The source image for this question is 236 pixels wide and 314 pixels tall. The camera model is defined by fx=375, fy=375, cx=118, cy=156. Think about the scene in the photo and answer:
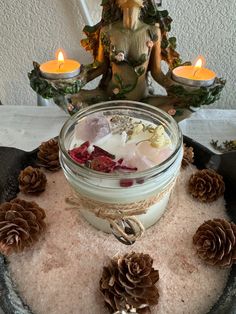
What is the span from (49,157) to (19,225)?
0.37 feet

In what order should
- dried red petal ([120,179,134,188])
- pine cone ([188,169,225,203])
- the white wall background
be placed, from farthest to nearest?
1. the white wall background
2. pine cone ([188,169,225,203])
3. dried red petal ([120,179,134,188])

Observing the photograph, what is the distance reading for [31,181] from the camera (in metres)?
0.42

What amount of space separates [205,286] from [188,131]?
360mm

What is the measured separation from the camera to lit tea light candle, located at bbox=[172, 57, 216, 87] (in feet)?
1.45

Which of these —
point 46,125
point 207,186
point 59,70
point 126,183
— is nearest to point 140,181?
point 126,183

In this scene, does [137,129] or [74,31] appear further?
[74,31]

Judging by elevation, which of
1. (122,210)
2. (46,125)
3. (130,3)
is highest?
(130,3)

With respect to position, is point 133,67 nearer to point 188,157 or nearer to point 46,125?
point 188,157

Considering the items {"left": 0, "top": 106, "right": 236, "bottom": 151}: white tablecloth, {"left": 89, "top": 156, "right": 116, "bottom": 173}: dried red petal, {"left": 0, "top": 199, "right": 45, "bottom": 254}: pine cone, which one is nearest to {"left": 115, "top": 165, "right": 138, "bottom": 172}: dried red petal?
{"left": 89, "top": 156, "right": 116, "bottom": 173}: dried red petal

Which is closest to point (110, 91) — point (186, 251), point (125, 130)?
point (125, 130)

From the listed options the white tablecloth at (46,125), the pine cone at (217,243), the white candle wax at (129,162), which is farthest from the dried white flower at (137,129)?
the white tablecloth at (46,125)

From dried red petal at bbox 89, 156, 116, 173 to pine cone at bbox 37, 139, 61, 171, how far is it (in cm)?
13

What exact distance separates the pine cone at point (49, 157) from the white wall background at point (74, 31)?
0.27 meters

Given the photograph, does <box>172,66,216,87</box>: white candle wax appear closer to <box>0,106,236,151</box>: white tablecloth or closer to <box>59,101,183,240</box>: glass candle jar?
<box>59,101,183,240</box>: glass candle jar
